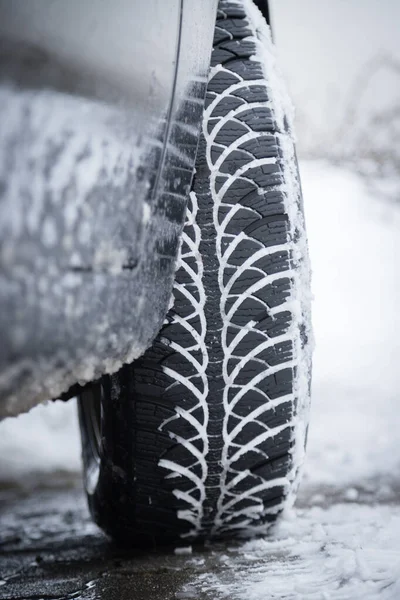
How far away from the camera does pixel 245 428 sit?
38.1 inches

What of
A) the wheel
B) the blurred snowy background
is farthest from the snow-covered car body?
the blurred snowy background

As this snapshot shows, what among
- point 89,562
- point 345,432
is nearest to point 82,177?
point 89,562

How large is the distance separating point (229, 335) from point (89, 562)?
1.65 feet

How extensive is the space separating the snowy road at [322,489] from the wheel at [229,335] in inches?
5.0

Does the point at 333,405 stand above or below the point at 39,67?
below

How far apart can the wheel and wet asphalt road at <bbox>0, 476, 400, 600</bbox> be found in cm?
8

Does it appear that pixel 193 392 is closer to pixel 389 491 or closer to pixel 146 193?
pixel 146 193

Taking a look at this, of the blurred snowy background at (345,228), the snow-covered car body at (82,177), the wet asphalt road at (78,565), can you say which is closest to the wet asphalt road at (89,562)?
the wet asphalt road at (78,565)

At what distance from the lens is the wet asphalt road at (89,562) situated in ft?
2.92

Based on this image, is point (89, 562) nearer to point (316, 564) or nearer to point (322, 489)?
point (316, 564)

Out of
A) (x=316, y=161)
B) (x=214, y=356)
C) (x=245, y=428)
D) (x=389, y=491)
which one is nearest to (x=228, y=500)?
(x=245, y=428)

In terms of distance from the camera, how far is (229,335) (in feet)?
3.07

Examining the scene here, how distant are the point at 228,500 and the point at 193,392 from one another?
0.71 feet

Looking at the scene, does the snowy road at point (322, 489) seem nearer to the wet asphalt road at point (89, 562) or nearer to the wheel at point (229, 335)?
the wet asphalt road at point (89, 562)
